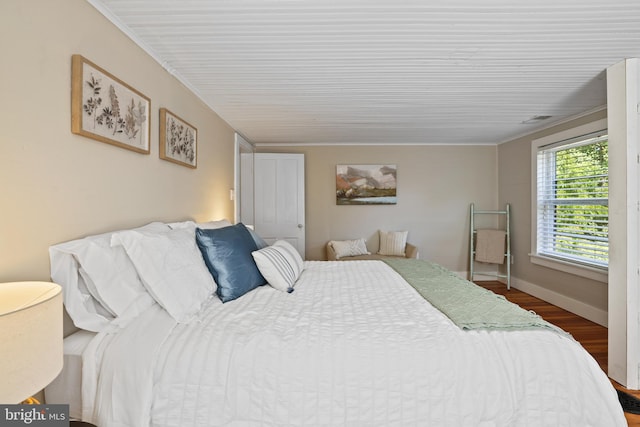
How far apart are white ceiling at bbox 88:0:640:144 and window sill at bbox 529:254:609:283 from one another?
166 centimetres

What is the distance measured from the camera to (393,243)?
5.15 metres

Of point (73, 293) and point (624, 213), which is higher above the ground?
point (624, 213)

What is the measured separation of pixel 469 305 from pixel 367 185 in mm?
3741

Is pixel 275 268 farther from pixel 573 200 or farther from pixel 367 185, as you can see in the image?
pixel 573 200

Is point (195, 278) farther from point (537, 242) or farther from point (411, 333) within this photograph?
point (537, 242)

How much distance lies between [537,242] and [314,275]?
3.43 m

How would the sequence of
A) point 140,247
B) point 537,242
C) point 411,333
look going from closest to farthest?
point 411,333 < point 140,247 < point 537,242

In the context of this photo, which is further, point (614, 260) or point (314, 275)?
point (314, 275)

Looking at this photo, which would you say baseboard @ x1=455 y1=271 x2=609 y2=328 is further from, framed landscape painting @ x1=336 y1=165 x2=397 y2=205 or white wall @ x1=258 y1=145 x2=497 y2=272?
framed landscape painting @ x1=336 y1=165 x2=397 y2=205

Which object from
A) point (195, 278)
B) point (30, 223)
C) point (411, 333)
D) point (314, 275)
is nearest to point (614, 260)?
point (411, 333)

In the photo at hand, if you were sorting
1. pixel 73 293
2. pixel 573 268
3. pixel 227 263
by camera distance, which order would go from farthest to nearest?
pixel 573 268 → pixel 227 263 → pixel 73 293

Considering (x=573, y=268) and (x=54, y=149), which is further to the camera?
(x=573, y=268)

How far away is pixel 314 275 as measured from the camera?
2.60m

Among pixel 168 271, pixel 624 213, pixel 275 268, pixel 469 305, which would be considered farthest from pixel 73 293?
pixel 624 213
